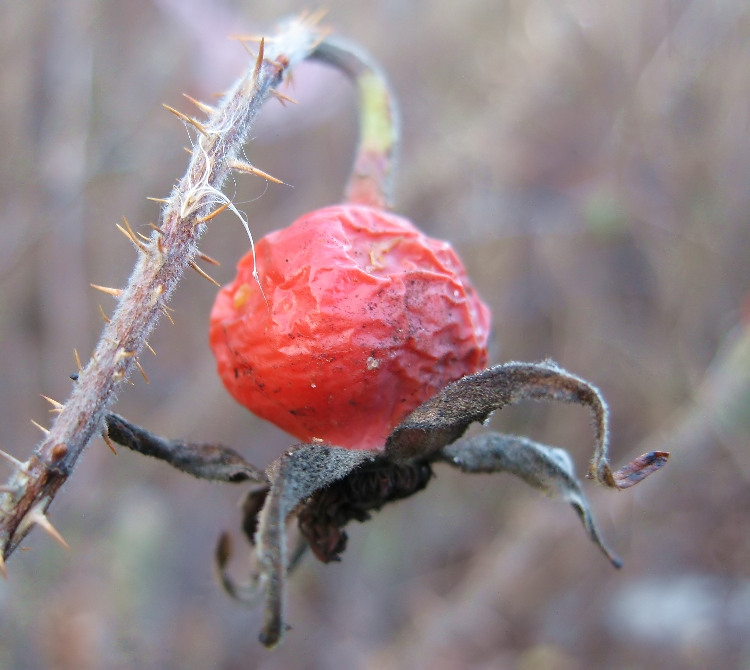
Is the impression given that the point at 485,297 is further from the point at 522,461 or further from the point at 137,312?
the point at 137,312

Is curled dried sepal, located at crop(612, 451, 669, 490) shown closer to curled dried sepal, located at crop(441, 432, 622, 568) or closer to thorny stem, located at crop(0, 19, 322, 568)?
curled dried sepal, located at crop(441, 432, 622, 568)

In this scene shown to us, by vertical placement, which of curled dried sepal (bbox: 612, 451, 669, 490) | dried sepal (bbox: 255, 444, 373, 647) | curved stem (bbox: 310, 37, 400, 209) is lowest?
dried sepal (bbox: 255, 444, 373, 647)

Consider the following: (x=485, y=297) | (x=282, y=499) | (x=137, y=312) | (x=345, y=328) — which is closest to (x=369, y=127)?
(x=345, y=328)

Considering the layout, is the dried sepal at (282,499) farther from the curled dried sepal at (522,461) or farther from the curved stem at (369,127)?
the curved stem at (369,127)

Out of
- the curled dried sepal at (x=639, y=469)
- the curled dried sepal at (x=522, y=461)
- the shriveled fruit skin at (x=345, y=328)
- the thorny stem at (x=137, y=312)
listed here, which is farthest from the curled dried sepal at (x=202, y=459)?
the curled dried sepal at (x=639, y=469)

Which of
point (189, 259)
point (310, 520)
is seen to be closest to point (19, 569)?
point (310, 520)

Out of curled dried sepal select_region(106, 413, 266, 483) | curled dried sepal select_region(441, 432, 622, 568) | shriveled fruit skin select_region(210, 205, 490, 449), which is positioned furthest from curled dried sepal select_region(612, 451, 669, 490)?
curled dried sepal select_region(106, 413, 266, 483)
